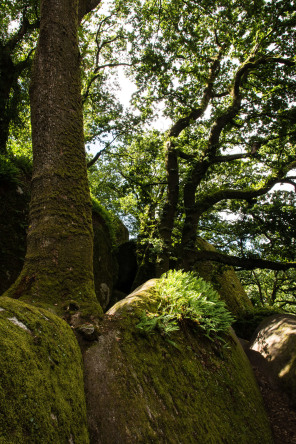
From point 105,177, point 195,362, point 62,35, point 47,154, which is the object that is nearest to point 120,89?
point 105,177

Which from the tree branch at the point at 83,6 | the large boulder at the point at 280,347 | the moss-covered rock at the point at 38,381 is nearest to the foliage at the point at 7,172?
the tree branch at the point at 83,6

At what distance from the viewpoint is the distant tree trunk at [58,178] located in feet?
9.04

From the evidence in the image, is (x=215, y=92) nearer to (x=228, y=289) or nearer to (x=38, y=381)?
(x=228, y=289)

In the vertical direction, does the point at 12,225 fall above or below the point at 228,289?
above

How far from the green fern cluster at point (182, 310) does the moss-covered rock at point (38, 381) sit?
1.12m

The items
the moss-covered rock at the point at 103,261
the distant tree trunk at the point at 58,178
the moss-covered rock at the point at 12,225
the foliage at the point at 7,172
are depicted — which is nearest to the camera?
the distant tree trunk at the point at 58,178

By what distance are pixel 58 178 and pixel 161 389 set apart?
2.69 m

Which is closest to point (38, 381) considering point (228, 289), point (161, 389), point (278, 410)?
point (161, 389)

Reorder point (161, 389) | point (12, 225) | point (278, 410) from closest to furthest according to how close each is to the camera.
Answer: point (161, 389)
point (278, 410)
point (12, 225)

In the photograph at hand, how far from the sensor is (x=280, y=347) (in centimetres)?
500

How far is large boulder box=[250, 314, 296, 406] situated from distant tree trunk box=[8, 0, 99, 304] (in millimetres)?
4203

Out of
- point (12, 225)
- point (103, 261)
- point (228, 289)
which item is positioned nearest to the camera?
point (12, 225)

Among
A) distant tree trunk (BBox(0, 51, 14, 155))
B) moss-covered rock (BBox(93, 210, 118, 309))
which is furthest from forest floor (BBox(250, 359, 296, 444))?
distant tree trunk (BBox(0, 51, 14, 155))

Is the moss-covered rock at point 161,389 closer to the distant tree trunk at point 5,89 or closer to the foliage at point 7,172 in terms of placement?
the foliage at point 7,172
